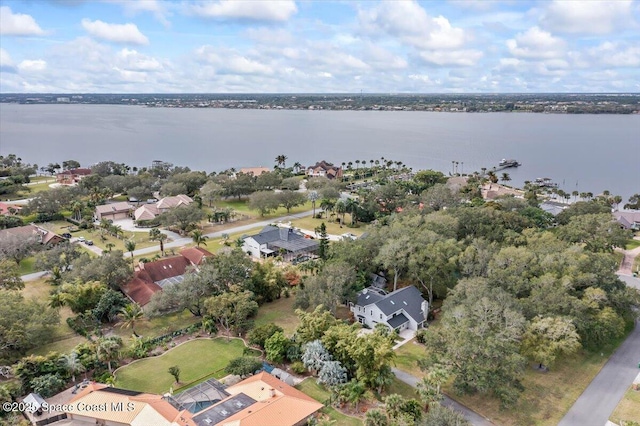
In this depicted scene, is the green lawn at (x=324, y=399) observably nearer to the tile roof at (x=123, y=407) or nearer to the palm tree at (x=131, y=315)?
the tile roof at (x=123, y=407)

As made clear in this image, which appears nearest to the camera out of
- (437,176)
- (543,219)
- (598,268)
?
(598,268)

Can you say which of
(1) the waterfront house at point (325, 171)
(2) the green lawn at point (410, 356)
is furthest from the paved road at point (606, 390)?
(1) the waterfront house at point (325, 171)

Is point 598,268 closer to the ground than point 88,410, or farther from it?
farther from it

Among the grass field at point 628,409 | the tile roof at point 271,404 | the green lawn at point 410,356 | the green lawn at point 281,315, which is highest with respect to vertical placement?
the tile roof at point 271,404

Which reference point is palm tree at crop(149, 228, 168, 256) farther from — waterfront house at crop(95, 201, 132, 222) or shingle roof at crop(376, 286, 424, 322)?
shingle roof at crop(376, 286, 424, 322)

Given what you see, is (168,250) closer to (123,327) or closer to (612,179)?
(123,327)

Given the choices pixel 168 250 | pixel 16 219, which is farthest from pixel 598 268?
pixel 16 219

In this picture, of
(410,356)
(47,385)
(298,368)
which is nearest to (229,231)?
(298,368)
